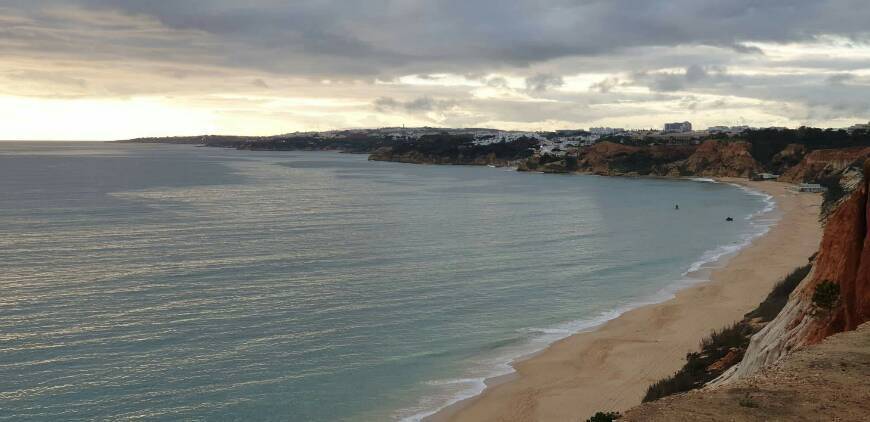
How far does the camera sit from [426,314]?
101 ft

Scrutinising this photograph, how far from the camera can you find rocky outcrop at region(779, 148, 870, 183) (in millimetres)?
106688

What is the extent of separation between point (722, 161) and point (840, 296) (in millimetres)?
136996

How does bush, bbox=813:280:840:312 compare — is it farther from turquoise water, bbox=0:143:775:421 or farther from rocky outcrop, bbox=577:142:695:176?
rocky outcrop, bbox=577:142:695:176

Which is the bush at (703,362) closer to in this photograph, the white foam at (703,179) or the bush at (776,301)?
the bush at (776,301)

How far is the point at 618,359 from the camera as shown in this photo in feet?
81.0

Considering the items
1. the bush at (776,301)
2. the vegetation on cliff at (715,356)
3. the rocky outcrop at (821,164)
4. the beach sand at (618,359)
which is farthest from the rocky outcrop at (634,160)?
the vegetation on cliff at (715,356)

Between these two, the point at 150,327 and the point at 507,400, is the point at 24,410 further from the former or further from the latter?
the point at 507,400

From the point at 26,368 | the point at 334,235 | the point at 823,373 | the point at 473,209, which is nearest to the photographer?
the point at 823,373

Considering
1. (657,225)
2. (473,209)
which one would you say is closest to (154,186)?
(473,209)

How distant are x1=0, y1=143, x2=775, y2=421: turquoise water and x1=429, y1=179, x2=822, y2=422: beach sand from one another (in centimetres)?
112

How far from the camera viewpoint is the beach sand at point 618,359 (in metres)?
20.4

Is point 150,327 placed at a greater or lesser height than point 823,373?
lesser

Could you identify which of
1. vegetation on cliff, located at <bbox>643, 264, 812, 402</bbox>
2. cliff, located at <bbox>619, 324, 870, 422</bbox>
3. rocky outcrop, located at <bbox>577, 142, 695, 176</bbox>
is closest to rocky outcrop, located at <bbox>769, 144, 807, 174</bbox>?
rocky outcrop, located at <bbox>577, 142, 695, 176</bbox>

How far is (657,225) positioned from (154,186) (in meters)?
75.9
